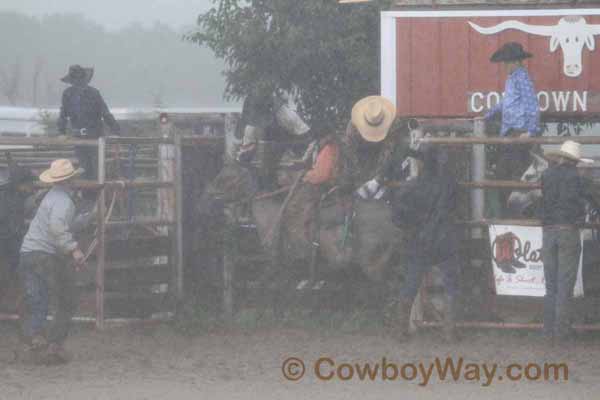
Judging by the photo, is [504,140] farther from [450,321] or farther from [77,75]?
[77,75]

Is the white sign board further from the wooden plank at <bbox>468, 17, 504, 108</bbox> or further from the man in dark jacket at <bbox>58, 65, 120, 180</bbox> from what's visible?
the man in dark jacket at <bbox>58, 65, 120, 180</bbox>

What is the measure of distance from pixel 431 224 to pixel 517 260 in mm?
899

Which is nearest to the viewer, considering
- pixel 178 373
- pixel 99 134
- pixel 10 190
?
pixel 178 373

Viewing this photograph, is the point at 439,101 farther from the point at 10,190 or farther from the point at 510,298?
the point at 10,190

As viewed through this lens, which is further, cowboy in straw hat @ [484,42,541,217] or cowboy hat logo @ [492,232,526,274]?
cowboy in straw hat @ [484,42,541,217]

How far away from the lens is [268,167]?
1303 cm

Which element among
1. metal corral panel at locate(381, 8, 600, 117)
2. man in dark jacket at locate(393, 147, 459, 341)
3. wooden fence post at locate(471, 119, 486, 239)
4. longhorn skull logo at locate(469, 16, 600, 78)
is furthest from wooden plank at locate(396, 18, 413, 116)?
man in dark jacket at locate(393, 147, 459, 341)

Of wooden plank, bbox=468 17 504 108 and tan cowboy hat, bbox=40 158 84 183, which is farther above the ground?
wooden plank, bbox=468 17 504 108

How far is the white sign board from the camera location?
11570 millimetres

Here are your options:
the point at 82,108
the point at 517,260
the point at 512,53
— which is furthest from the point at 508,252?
the point at 82,108

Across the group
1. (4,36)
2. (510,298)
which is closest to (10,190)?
(510,298)

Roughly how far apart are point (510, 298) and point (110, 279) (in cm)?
401

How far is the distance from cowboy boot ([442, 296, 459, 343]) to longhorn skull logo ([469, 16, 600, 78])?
4.70 meters

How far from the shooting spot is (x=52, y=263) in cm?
1084
